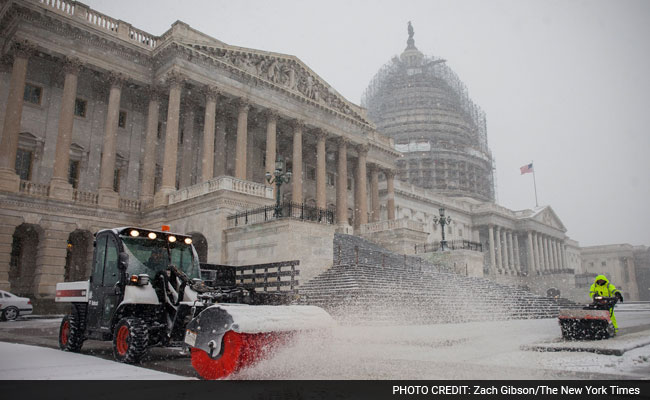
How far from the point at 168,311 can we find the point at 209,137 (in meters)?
24.3

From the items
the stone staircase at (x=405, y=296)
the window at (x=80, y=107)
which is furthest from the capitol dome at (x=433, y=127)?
the window at (x=80, y=107)

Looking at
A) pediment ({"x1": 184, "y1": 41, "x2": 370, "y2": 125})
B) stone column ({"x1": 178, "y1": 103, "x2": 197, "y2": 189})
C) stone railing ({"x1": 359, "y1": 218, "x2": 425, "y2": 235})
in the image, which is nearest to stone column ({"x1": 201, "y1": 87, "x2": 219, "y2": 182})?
stone column ({"x1": 178, "y1": 103, "x2": 197, "y2": 189})

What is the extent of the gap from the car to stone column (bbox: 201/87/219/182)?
12.2 metres

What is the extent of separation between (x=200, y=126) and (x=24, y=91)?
463 inches

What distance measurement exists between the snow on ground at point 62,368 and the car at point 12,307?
13.7 meters

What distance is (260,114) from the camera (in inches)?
1459

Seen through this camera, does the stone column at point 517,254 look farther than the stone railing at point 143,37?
Yes

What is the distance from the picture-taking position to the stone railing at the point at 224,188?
25391 millimetres

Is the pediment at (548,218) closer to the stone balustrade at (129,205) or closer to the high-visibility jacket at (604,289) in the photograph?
the stone balustrade at (129,205)

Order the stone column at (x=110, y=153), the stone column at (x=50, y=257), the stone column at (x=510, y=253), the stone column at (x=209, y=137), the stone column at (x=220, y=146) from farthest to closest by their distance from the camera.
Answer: the stone column at (x=510, y=253) → the stone column at (x=220, y=146) → the stone column at (x=209, y=137) → the stone column at (x=110, y=153) → the stone column at (x=50, y=257)

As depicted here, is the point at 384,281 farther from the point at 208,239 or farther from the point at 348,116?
the point at 348,116

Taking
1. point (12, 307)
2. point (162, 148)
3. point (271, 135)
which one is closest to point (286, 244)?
point (12, 307)

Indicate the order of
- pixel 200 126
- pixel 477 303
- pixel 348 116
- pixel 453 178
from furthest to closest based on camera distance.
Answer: pixel 453 178
pixel 348 116
pixel 200 126
pixel 477 303
